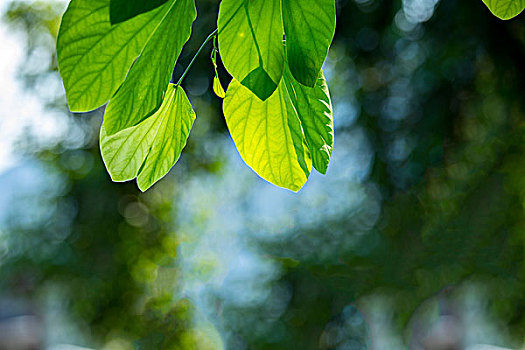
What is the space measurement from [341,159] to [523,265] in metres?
1.15

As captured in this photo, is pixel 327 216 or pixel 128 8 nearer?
pixel 128 8

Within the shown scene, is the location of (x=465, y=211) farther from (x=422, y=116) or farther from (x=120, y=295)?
(x=120, y=295)

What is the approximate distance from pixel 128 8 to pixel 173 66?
0.07 feet

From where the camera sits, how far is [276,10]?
0.15 meters

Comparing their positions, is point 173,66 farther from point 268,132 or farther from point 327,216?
point 327,216

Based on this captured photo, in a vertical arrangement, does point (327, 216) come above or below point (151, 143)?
below

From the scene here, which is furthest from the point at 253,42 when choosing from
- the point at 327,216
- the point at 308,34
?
the point at 327,216

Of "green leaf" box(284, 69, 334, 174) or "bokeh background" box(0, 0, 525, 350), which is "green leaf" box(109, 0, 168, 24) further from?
"bokeh background" box(0, 0, 525, 350)

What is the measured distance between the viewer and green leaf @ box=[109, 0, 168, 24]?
0.13 metres

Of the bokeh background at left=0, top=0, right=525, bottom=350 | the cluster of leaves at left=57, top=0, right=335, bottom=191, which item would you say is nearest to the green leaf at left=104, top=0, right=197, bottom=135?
the cluster of leaves at left=57, top=0, right=335, bottom=191

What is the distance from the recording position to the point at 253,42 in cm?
15

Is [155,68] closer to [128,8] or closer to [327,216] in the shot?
[128,8]

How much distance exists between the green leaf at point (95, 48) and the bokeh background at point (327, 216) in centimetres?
278

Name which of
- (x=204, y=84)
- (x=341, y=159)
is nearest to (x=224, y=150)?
(x=204, y=84)
